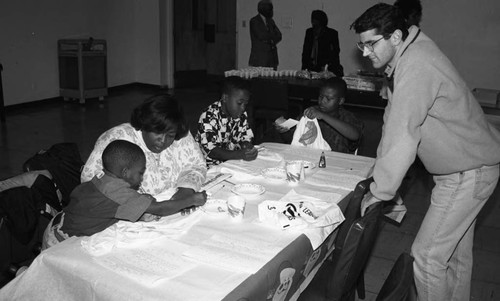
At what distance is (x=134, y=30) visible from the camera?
10203 millimetres

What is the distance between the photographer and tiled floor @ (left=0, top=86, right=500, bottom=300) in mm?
3211

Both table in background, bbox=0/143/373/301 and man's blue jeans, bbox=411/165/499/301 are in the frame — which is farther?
man's blue jeans, bbox=411/165/499/301

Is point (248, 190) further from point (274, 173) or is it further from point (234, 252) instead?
point (234, 252)

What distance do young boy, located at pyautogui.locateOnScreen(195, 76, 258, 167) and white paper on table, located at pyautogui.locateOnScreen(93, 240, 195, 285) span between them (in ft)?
4.42

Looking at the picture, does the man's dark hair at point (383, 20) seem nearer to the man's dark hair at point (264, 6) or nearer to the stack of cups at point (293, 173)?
the stack of cups at point (293, 173)

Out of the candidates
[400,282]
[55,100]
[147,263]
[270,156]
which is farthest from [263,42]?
[400,282]

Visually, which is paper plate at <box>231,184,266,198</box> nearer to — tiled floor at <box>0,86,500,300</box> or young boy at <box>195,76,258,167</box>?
young boy at <box>195,76,258,167</box>

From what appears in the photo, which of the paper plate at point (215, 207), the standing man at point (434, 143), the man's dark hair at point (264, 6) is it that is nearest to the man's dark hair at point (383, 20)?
the standing man at point (434, 143)

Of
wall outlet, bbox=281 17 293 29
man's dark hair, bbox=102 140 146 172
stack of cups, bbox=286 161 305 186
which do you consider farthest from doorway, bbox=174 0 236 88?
man's dark hair, bbox=102 140 146 172

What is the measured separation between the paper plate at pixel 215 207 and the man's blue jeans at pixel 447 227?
3.10ft

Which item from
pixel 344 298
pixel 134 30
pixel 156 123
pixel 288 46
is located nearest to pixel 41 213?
pixel 156 123

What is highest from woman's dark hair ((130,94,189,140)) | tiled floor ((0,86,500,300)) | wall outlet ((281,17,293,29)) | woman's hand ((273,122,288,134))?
wall outlet ((281,17,293,29))

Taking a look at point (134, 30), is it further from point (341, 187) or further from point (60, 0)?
point (341, 187)

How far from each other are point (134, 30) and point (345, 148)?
787cm
